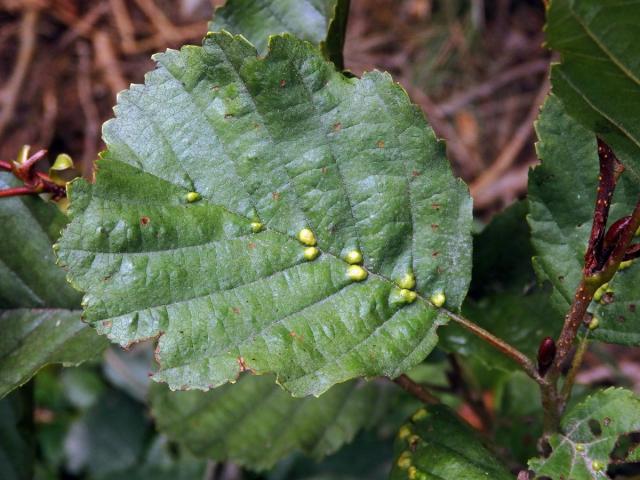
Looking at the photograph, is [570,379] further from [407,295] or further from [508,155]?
[508,155]

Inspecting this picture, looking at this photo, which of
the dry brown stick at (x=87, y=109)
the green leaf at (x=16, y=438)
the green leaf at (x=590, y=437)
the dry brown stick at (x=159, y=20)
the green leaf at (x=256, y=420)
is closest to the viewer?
the green leaf at (x=590, y=437)

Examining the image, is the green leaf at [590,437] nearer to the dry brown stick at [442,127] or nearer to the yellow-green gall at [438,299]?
the yellow-green gall at [438,299]

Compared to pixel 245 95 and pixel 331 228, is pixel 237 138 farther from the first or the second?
pixel 331 228

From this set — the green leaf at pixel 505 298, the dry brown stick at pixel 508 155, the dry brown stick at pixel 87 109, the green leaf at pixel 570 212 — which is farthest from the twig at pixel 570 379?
the dry brown stick at pixel 87 109

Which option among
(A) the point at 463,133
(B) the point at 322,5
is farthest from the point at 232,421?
(A) the point at 463,133

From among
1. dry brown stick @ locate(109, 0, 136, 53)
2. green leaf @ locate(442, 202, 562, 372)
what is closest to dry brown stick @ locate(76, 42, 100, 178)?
dry brown stick @ locate(109, 0, 136, 53)

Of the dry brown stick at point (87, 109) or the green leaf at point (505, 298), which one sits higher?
the green leaf at point (505, 298)

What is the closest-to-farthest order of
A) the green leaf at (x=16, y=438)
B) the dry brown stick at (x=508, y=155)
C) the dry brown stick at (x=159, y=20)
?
the green leaf at (x=16, y=438), the dry brown stick at (x=508, y=155), the dry brown stick at (x=159, y=20)
